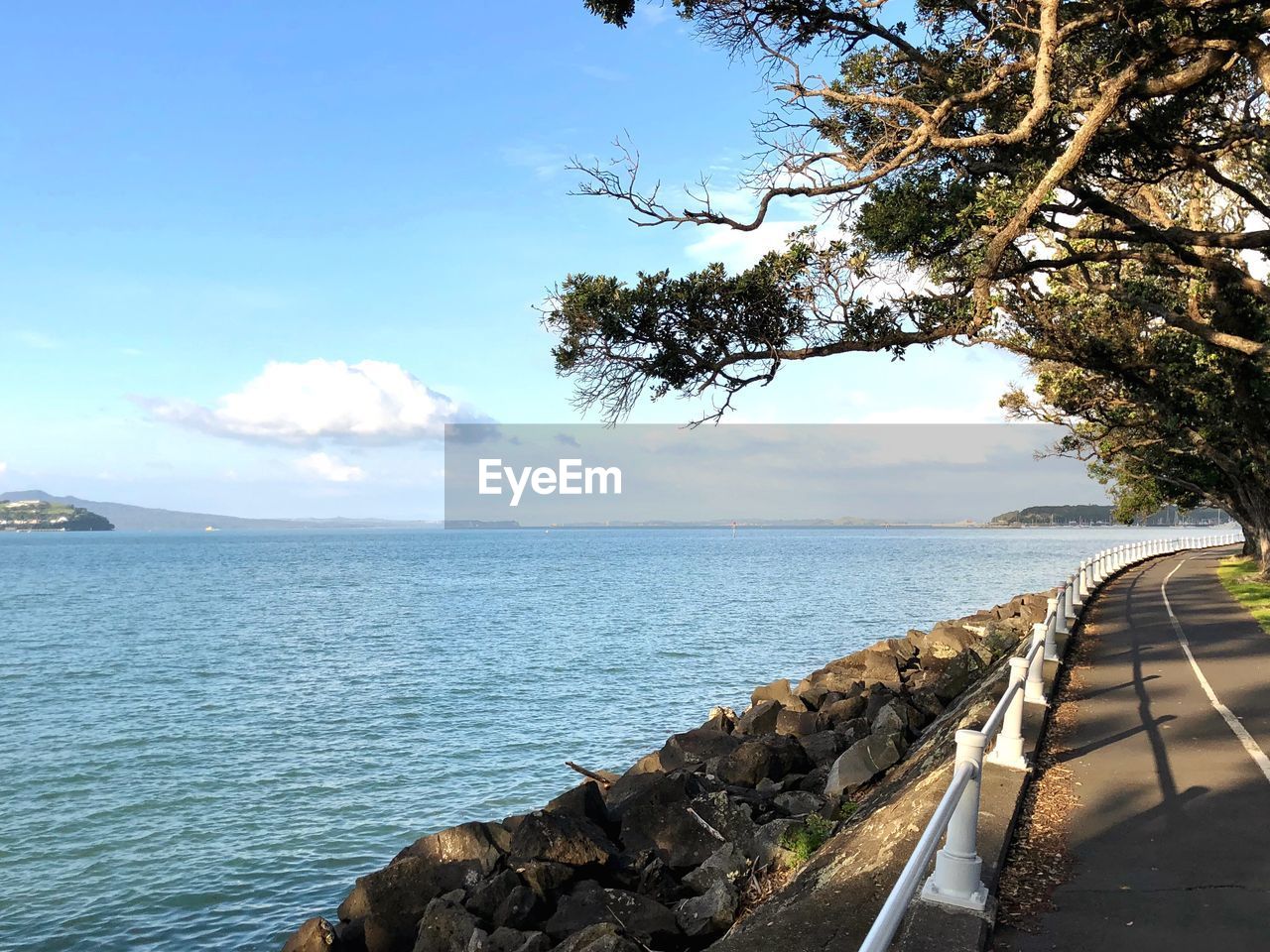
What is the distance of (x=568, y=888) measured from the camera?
430 inches

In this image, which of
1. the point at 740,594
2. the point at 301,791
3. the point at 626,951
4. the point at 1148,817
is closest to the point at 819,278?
the point at 1148,817

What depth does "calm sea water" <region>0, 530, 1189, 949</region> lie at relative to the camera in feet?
Result: 50.0

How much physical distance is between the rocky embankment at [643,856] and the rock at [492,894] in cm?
1

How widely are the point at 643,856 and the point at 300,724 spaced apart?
1757cm

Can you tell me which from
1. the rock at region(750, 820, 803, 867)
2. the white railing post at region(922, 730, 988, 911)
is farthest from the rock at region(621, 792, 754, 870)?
the white railing post at region(922, 730, 988, 911)

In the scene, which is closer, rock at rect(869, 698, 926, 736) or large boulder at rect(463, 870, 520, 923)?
large boulder at rect(463, 870, 520, 923)

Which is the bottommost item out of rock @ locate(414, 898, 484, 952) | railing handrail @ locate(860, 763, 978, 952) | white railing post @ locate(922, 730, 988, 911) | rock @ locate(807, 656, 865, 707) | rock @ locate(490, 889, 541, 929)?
rock @ locate(414, 898, 484, 952)

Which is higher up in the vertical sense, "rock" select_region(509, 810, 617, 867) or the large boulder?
"rock" select_region(509, 810, 617, 867)

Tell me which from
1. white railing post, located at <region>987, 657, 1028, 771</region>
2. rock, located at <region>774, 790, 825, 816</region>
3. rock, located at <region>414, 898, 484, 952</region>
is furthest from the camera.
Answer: rock, located at <region>774, 790, 825, 816</region>

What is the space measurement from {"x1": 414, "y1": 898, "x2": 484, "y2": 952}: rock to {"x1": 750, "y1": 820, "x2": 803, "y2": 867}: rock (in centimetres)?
304

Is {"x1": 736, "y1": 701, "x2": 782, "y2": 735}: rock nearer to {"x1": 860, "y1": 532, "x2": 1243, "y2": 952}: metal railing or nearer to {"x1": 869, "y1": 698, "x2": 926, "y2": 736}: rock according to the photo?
{"x1": 869, "y1": 698, "x2": 926, "y2": 736}: rock

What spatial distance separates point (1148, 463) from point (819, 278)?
3080 centimetres

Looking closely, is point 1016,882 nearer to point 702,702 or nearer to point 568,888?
point 568,888

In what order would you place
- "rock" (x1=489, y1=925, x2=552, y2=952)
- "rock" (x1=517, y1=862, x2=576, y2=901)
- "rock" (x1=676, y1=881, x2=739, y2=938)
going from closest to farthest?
"rock" (x1=676, y1=881, x2=739, y2=938) < "rock" (x1=489, y1=925, x2=552, y2=952) < "rock" (x1=517, y1=862, x2=576, y2=901)
